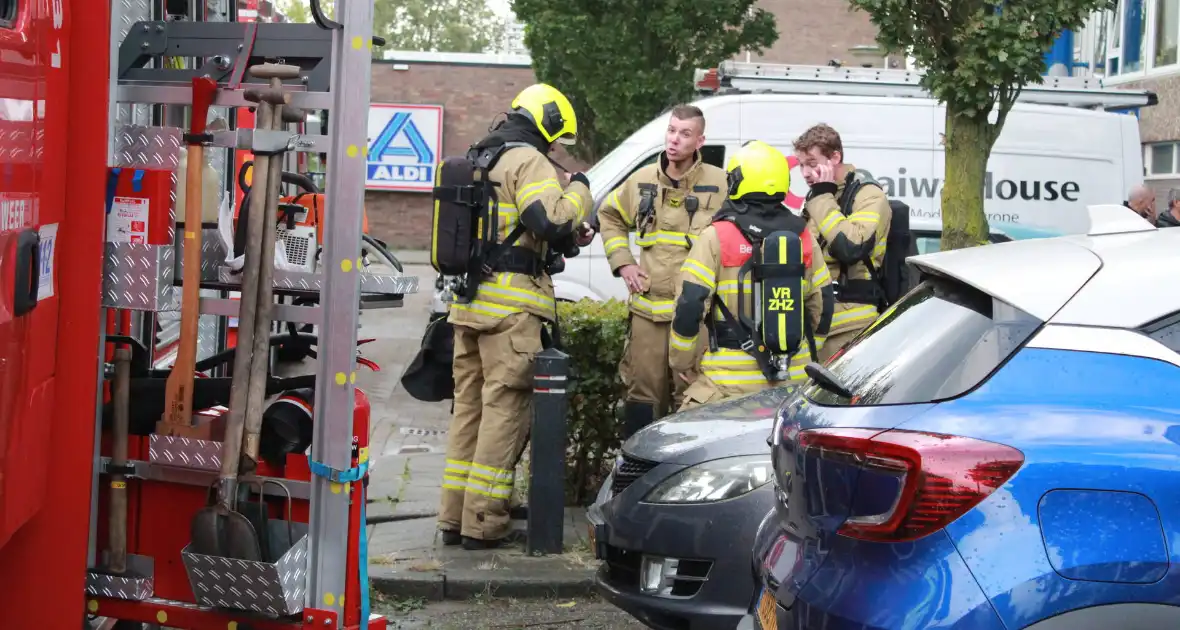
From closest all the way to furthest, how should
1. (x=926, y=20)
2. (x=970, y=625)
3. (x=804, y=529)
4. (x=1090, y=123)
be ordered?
(x=970, y=625) → (x=804, y=529) → (x=926, y=20) → (x=1090, y=123)

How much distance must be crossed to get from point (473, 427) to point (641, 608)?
7.04ft

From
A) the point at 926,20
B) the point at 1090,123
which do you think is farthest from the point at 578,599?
the point at 1090,123

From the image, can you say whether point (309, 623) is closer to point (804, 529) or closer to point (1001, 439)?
point (804, 529)

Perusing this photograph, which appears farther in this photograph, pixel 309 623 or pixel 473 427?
pixel 473 427

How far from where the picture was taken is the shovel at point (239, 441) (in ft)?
12.0

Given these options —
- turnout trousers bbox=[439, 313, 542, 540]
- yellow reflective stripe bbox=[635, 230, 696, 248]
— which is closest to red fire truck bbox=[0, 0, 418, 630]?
turnout trousers bbox=[439, 313, 542, 540]

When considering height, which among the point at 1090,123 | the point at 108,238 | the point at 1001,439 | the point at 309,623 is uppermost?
the point at 1090,123

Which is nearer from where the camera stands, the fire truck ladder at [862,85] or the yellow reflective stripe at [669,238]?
the yellow reflective stripe at [669,238]

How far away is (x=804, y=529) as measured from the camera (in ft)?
10.2

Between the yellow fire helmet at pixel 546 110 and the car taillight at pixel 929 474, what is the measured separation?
3.84 m

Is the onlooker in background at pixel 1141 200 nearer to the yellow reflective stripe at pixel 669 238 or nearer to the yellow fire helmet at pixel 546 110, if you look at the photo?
the yellow reflective stripe at pixel 669 238

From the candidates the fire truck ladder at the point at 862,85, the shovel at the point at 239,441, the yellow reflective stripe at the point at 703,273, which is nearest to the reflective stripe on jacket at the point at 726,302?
the yellow reflective stripe at the point at 703,273

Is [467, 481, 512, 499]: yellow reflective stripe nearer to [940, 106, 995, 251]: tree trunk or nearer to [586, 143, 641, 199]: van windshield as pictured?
[940, 106, 995, 251]: tree trunk

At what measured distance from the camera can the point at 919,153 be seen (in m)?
10.4
